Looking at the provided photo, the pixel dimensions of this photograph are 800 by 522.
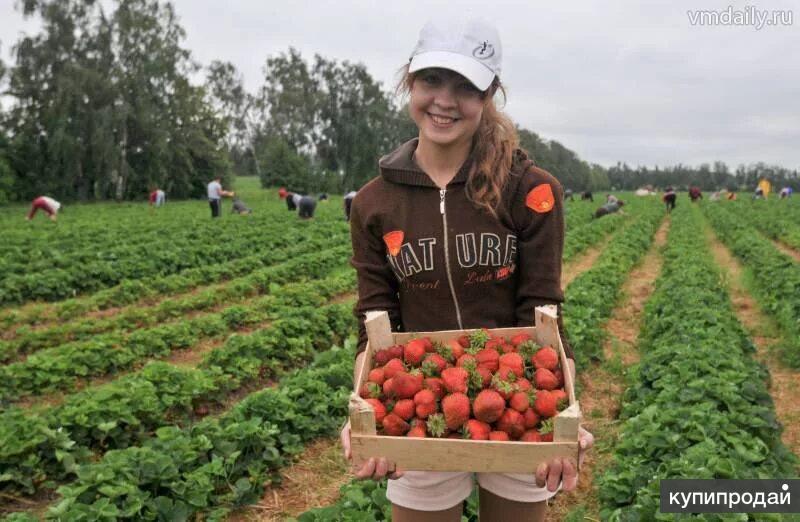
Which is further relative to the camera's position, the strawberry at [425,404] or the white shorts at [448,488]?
the white shorts at [448,488]

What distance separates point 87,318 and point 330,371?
16.4ft

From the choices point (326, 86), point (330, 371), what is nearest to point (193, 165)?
point (326, 86)

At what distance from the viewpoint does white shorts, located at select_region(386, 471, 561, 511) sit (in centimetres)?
214

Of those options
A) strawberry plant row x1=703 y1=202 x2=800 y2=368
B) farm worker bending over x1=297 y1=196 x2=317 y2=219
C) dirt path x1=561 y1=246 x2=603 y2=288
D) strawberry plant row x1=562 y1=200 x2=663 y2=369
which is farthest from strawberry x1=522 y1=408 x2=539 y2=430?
farm worker bending over x1=297 y1=196 x2=317 y2=219

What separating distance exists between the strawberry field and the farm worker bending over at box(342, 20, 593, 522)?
376 mm

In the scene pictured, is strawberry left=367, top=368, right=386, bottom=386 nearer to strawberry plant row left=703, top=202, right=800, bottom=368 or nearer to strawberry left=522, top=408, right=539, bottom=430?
strawberry left=522, top=408, right=539, bottom=430

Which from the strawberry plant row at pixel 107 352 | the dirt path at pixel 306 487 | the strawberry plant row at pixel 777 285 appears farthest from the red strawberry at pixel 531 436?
the strawberry plant row at pixel 777 285

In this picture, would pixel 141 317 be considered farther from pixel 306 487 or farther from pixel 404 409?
pixel 404 409

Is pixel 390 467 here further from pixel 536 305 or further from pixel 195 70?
pixel 195 70

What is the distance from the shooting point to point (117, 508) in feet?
12.8

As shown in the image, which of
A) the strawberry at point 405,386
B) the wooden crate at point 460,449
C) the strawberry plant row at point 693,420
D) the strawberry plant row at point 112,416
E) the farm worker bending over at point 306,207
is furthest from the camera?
the farm worker bending over at point 306,207

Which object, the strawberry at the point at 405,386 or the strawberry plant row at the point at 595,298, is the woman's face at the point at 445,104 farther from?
the strawberry plant row at the point at 595,298

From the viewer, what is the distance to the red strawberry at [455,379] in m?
1.91

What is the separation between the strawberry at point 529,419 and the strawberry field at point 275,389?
0.20m
